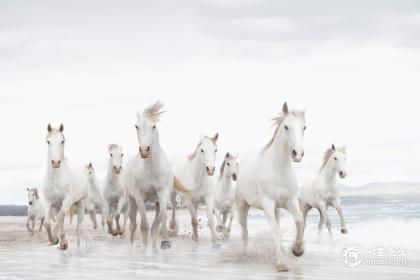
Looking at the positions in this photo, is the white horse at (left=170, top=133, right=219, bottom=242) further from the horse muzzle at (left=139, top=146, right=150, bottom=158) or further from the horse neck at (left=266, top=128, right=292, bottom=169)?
the horse neck at (left=266, top=128, right=292, bottom=169)

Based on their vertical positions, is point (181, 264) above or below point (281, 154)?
below

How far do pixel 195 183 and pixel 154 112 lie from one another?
11.0ft

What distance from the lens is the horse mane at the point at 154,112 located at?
43.2ft

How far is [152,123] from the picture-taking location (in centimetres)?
1308

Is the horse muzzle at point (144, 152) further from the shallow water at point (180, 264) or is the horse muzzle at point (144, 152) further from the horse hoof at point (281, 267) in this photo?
the horse hoof at point (281, 267)

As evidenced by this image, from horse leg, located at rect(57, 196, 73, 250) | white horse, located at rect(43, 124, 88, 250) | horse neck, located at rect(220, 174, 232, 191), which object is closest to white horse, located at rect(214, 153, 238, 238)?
horse neck, located at rect(220, 174, 232, 191)

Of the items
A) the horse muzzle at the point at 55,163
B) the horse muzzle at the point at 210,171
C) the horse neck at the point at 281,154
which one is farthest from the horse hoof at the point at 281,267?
the horse muzzle at the point at 55,163

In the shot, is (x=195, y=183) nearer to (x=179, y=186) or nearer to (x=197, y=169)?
(x=197, y=169)

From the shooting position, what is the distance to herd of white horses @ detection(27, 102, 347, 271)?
35.7ft

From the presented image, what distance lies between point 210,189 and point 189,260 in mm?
4494

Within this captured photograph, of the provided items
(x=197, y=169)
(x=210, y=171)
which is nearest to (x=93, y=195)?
(x=197, y=169)

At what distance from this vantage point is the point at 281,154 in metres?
10.9

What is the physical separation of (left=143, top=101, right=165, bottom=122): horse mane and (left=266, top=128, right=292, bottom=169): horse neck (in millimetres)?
3065

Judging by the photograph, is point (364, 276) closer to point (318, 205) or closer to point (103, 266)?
point (103, 266)
